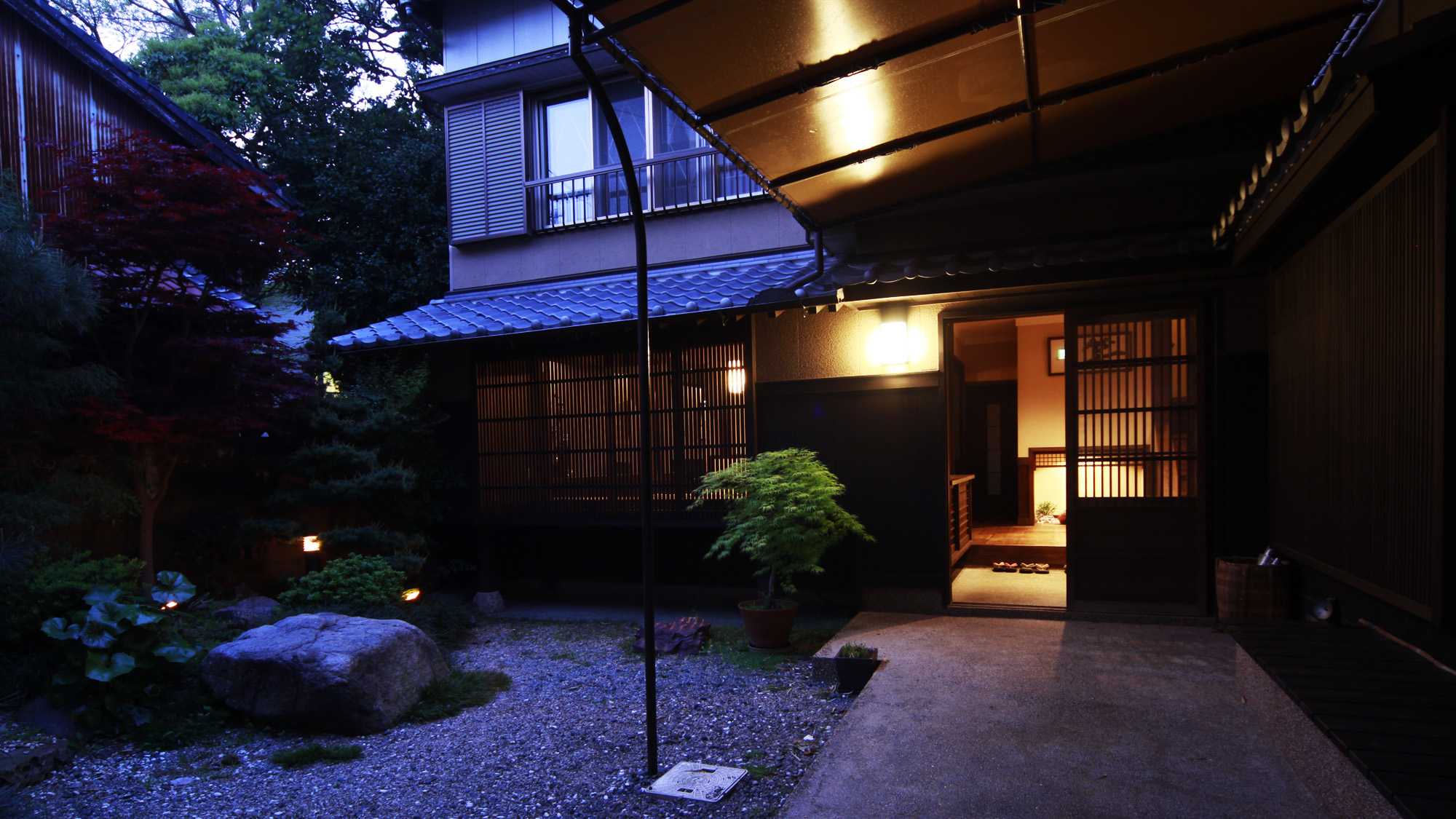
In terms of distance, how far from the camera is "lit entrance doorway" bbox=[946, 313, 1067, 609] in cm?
1109

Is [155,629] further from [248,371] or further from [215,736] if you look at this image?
[248,371]

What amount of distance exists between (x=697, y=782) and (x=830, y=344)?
426 cm

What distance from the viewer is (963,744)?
376 centimetres

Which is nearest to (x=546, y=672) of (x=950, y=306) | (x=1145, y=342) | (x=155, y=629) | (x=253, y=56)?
(x=155, y=629)

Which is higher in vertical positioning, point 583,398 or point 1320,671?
point 583,398

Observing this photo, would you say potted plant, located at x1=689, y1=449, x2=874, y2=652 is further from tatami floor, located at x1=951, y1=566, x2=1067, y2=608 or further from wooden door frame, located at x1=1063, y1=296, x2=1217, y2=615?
wooden door frame, located at x1=1063, y1=296, x2=1217, y2=615

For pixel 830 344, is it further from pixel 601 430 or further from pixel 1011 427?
pixel 1011 427

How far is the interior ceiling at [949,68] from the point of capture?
3535 millimetres

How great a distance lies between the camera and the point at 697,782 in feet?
12.6

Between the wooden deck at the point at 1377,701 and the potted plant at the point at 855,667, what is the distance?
207 centimetres

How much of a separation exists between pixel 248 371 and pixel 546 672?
380cm

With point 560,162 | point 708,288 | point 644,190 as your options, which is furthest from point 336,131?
point 708,288

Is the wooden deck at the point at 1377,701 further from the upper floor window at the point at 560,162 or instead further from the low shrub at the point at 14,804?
the upper floor window at the point at 560,162

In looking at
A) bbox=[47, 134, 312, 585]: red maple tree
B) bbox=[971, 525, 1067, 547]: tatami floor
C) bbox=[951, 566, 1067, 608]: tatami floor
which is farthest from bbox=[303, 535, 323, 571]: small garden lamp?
bbox=[971, 525, 1067, 547]: tatami floor
